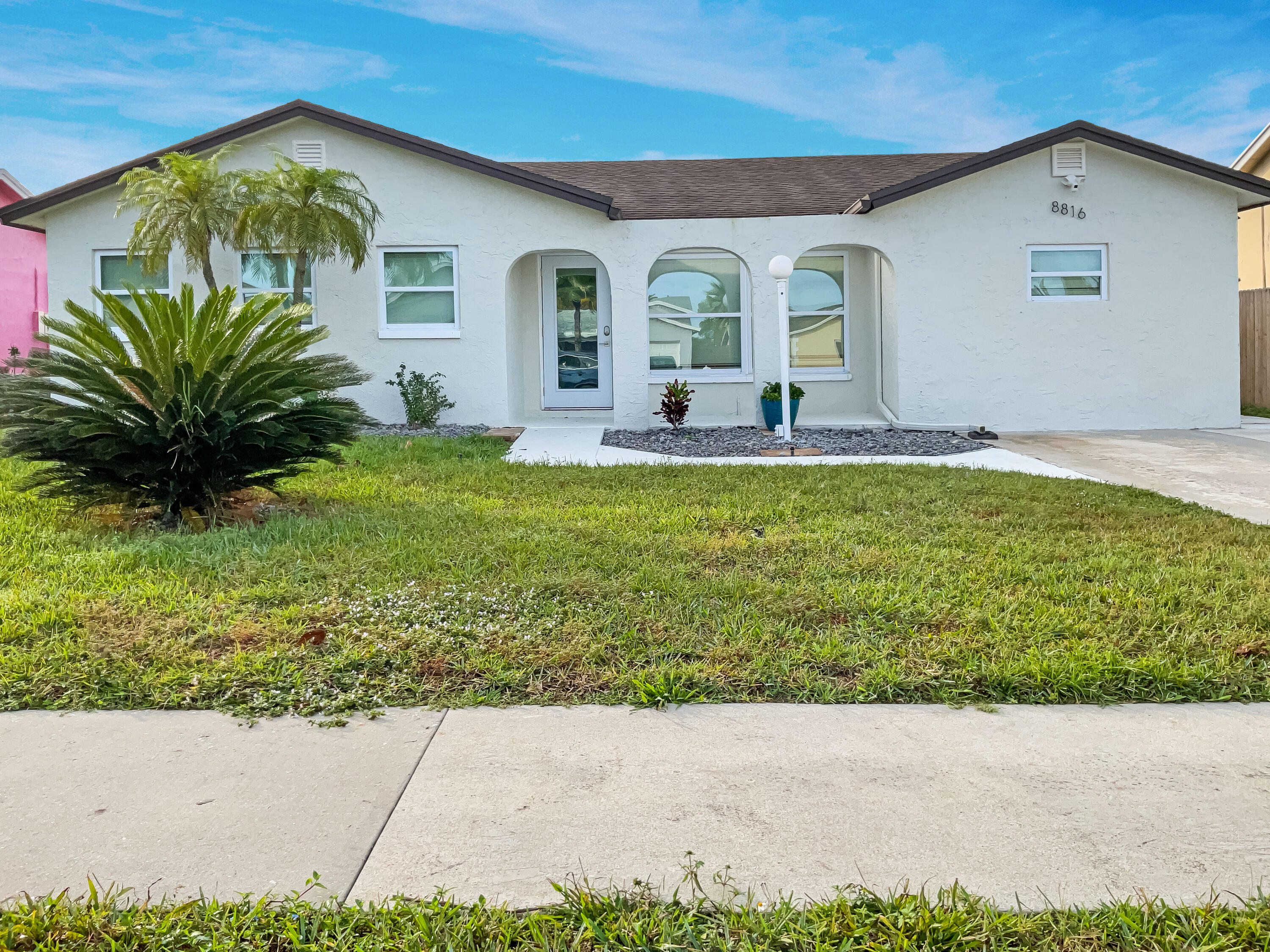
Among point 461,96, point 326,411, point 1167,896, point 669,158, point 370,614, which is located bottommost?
point 1167,896

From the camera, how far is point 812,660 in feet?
12.8

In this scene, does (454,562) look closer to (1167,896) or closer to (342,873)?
(342,873)

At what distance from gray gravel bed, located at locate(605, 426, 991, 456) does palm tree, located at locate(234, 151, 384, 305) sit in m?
4.16

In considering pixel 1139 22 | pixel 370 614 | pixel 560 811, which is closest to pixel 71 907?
pixel 560 811

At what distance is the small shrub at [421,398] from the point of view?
43.4 feet

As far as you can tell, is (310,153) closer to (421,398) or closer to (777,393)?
(421,398)

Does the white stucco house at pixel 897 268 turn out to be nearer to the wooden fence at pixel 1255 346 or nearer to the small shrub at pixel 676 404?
the small shrub at pixel 676 404

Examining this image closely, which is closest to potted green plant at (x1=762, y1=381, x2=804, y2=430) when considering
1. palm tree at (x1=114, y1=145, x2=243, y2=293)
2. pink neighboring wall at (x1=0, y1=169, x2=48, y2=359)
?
palm tree at (x1=114, y1=145, x2=243, y2=293)

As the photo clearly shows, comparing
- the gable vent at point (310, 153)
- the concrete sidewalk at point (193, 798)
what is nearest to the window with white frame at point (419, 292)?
the gable vent at point (310, 153)

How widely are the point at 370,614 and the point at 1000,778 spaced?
270 centimetres

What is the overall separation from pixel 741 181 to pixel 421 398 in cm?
652

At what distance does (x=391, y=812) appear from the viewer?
2.70m

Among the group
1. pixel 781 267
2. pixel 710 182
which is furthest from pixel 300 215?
pixel 710 182

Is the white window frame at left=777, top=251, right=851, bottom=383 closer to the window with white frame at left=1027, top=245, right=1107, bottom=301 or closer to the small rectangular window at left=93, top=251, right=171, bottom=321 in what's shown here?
the window with white frame at left=1027, top=245, right=1107, bottom=301
